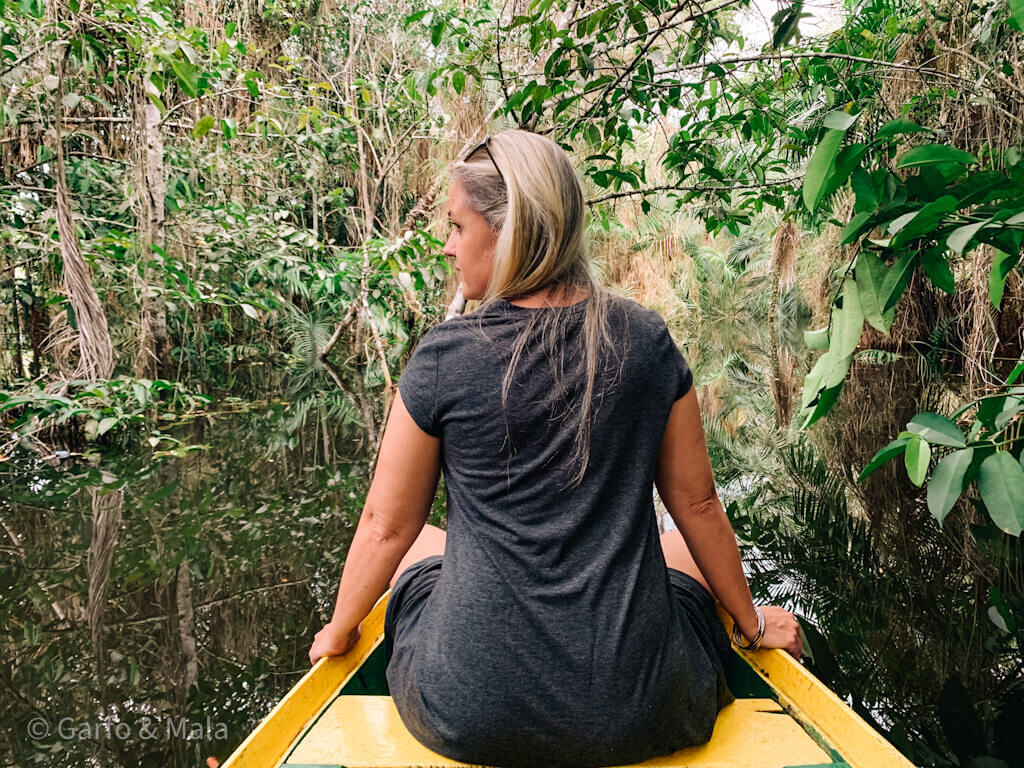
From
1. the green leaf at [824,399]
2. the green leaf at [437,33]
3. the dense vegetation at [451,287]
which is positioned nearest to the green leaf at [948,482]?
the dense vegetation at [451,287]

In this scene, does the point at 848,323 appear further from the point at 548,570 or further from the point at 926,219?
the point at 548,570

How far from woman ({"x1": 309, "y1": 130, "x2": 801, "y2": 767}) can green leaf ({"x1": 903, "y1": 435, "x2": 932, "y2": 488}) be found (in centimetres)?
33

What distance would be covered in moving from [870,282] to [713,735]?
0.78 metres

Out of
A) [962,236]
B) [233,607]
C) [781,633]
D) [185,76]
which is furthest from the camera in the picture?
[233,607]

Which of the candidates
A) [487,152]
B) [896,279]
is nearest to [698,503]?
[896,279]

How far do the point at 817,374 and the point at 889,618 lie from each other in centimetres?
204

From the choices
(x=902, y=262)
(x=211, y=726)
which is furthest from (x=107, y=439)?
(x=902, y=262)

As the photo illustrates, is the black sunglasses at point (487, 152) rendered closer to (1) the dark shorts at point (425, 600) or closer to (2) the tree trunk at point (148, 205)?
(1) the dark shorts at point (425, 600)

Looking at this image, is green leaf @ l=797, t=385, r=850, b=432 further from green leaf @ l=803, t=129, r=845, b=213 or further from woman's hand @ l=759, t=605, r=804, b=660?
woman's hand @ l=759, t=605, r=804, b=660

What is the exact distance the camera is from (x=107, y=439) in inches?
198

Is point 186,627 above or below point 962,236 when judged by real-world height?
below

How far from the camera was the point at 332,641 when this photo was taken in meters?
1.43

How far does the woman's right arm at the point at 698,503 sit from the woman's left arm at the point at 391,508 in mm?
390

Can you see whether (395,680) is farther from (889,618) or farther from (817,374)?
(889,618)
